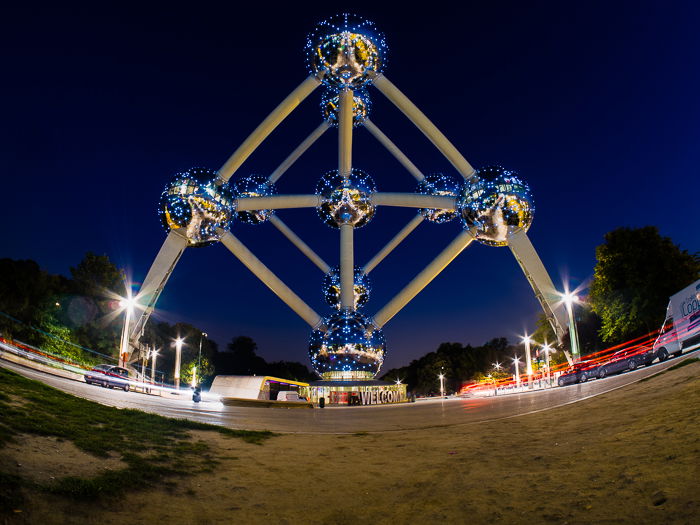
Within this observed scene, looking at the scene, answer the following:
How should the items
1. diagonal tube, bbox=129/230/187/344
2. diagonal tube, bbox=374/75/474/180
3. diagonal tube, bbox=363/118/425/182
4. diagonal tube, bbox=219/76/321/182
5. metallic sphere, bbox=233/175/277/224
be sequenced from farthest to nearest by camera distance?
diagonal tube, bbox=363/118/425/182, metallic sphere, bbox=233/175/277/224, diagonal tube, bbox=374/75/474/180, diagonal tube, bbox=219/76/321/182, diagonal tube, bbox=129/230/187/344

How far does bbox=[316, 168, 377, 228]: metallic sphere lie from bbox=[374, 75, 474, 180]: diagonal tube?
7.26ft

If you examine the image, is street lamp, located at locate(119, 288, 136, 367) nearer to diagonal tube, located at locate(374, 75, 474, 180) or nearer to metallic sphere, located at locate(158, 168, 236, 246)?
metallic sphere, located at locate(158, 168, 236, 246)

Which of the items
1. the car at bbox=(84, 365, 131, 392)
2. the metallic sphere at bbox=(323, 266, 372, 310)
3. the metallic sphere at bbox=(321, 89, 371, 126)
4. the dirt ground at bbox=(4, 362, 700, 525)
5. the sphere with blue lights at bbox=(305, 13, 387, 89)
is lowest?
the dirt ground at bbox=(4, 362, 700, 525)

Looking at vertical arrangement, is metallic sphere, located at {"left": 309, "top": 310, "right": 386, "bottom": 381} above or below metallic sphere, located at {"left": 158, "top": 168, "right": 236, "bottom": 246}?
below

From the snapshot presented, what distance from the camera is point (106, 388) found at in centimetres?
740

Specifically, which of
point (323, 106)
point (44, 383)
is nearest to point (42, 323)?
point (44, 383)

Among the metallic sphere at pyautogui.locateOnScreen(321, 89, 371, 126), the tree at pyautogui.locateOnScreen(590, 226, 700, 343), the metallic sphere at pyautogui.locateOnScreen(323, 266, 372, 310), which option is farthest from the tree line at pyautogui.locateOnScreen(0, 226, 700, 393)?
the metallic sphere at pyautogui.locateOnScreen(321, 89, 371, 126)

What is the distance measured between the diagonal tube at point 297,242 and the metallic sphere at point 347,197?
3.16 m

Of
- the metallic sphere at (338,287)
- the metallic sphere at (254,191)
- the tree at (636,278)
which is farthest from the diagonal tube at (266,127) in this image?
the tree at (636,278)

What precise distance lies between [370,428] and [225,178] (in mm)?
7679

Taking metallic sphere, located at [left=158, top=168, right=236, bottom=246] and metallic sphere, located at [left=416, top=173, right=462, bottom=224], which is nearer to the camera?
metallic sphere, located at [left=158, top=168, right=236, bottom=246]

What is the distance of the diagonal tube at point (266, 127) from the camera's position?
494 inches

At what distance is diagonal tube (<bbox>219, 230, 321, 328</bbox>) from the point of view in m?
13.4

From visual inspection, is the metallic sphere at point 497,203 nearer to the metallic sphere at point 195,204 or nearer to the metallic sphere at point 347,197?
the metallic sphere at point 347,197
